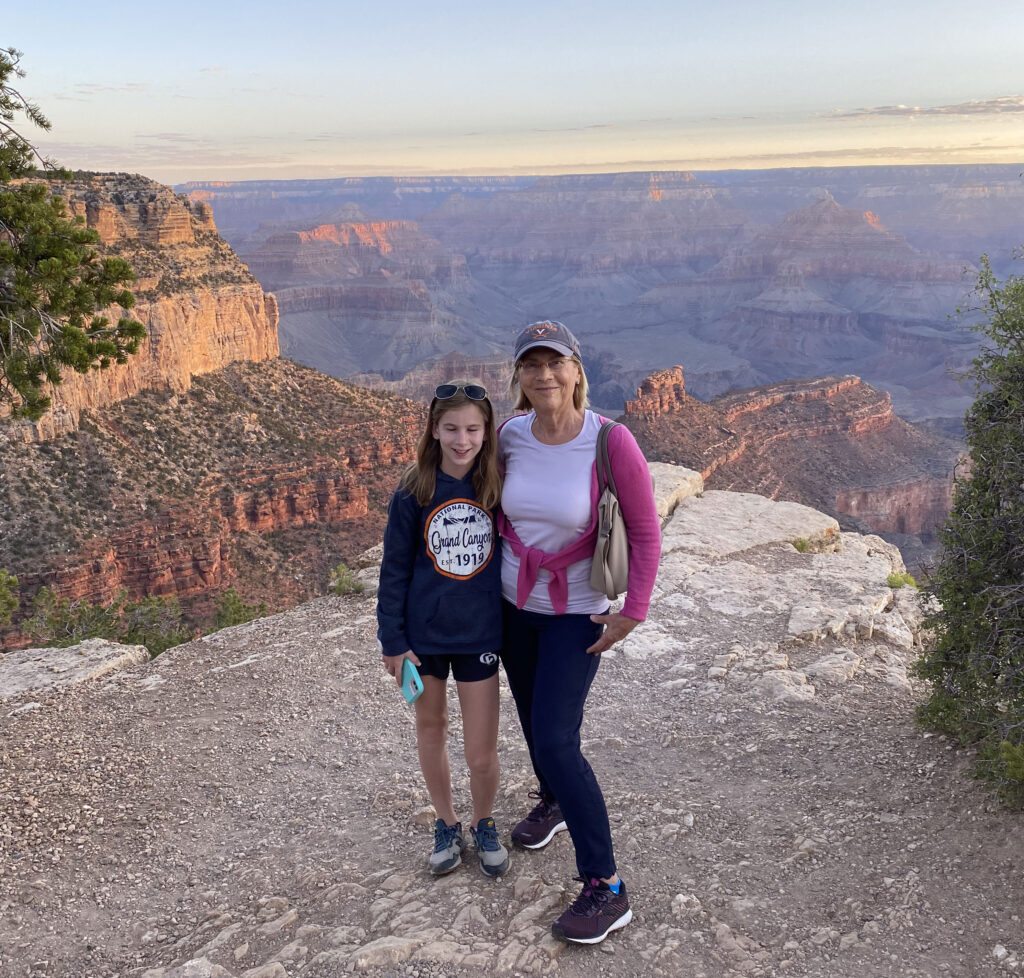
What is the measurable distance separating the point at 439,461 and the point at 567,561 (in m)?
0.68

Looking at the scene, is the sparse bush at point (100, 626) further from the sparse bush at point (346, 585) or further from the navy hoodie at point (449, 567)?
the navy hoodie at point (449, 567)

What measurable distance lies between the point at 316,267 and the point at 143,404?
127m

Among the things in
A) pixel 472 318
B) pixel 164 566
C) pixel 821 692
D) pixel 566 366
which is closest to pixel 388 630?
pixel 566 366

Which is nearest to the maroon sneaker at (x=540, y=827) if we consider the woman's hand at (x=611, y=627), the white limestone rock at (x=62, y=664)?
the woman's hand at (x=611, y=627)

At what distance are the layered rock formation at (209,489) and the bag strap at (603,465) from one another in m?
20.9

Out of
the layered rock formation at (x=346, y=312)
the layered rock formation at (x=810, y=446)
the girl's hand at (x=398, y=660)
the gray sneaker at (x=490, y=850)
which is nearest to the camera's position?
the girl's hand at (x=398, y=660)

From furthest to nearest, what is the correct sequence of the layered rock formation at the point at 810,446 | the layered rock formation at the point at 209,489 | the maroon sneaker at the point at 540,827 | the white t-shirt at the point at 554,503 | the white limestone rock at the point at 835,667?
1. the layered rock formation at the point at 810,446
2. the layered rock formation at the point at 209,489
3. the white limestone rock at the point at 835,667
4. the maroon sneaker at the point at 540,827
5. the white t-shirt at the point at 554,503

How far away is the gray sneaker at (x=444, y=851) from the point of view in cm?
414

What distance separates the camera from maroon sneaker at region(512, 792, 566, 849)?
4.27 meters

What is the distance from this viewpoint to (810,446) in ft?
192

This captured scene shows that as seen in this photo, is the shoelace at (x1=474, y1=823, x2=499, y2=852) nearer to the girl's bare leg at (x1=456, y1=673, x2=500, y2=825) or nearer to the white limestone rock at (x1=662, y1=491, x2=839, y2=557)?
the girl's bare leg at (x1=456, y1=673, x2=500, y2=825)

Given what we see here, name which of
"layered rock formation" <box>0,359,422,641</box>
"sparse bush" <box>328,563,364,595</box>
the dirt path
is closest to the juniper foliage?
the dirt path

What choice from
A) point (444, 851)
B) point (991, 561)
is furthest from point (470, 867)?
point (991, 561)

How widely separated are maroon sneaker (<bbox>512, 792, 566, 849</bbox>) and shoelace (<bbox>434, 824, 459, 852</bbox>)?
1.04 ft
